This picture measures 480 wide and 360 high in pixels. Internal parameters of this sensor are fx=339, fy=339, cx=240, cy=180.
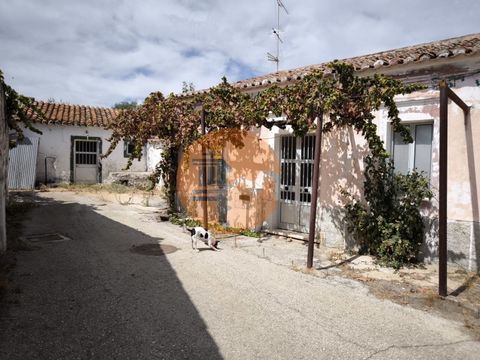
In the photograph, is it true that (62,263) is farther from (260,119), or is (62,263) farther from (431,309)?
(431,309)

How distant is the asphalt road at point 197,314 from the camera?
3307mm

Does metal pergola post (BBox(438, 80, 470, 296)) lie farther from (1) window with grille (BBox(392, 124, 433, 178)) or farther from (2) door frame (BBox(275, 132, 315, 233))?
(2) door frame (BBox(275, 132, 315, 233))

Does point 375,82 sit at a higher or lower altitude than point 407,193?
higher

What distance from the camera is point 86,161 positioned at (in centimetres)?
1828

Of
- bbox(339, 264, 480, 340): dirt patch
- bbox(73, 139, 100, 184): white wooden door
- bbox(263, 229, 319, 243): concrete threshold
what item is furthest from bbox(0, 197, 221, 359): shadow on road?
bbox(73, 139, 100, 184): white wooden door

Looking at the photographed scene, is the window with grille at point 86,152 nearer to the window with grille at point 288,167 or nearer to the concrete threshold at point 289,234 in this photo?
the concrete threshold at point 289,234

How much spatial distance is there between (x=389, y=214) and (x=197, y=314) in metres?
4.17

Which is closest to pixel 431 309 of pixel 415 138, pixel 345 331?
pixel 345 331

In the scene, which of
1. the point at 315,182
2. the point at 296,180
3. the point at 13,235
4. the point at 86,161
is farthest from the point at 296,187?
the point at 86,161

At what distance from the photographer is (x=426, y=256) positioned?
624cm

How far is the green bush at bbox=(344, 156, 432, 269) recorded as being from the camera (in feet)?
20.1

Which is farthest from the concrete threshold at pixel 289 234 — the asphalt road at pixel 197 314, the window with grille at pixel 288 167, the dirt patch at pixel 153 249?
the dirt patch at pixel 153 249

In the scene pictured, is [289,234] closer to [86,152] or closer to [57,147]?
[86,152]

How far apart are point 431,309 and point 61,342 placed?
173 inches
